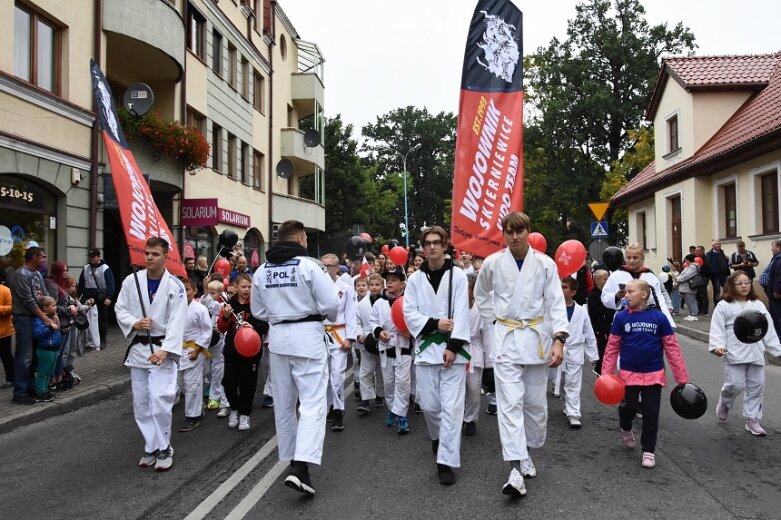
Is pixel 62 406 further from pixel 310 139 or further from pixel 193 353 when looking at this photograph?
pixel 310 139

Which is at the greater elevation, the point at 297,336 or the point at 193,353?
the point at 297,336

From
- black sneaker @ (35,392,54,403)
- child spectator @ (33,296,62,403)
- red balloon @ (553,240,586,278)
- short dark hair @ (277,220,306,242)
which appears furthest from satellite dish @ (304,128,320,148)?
short dark hair @ (277,220,306,242)

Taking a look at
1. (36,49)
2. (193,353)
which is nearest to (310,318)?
(193,353)

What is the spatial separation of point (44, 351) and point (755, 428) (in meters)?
7.79

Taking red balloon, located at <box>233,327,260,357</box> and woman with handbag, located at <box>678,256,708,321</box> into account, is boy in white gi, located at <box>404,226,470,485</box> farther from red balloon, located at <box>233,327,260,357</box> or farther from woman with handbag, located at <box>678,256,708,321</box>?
→ woman with handbag, located at <box>678,256,708,321</box>

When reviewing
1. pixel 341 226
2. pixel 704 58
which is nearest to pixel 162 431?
pixel 704 58

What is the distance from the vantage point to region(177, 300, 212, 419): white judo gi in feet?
21.9

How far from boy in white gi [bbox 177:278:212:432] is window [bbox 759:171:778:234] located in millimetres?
15387

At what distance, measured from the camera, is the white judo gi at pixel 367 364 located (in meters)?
7.40

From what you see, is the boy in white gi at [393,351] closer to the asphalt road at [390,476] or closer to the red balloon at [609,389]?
the asphalt road at [390,476]

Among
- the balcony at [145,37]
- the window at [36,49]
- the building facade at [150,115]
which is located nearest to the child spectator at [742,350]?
the building facade at [150,115]

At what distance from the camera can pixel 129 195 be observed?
5.75 m

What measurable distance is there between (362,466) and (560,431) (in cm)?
216

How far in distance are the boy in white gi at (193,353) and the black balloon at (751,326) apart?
16.8 ft
